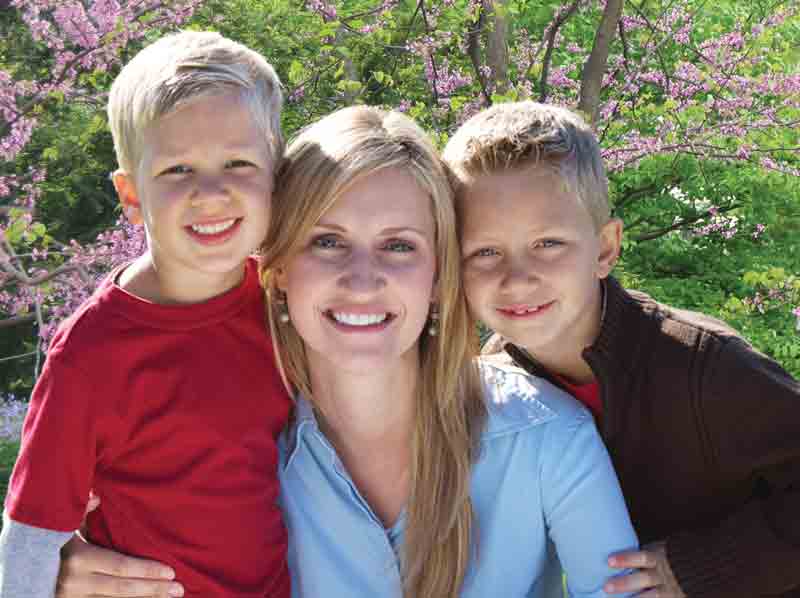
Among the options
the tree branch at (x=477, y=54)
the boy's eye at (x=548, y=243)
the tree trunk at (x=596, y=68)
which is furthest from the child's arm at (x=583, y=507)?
the tree trunk at (x=596, y=68)

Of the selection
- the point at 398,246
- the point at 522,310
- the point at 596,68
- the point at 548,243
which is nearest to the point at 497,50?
the point at 596,68

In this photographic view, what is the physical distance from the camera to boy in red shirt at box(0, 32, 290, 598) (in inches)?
80.2

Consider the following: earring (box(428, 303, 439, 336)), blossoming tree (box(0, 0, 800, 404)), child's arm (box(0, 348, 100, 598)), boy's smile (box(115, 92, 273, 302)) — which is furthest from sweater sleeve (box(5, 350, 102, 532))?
blossoming tree (box(0, 0, 800, 404))

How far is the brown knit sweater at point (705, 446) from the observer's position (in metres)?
2.19

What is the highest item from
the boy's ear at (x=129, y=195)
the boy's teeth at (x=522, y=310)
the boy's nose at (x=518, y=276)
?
the boy's ear at (x=129, y=195)

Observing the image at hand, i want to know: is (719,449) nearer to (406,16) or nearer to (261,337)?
(261,337)

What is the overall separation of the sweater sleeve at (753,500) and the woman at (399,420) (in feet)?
0.61

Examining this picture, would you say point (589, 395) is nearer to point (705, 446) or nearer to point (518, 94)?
point (705, 446)

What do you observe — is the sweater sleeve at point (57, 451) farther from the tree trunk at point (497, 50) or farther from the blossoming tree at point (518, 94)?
the tree trunk at point (497, 50)

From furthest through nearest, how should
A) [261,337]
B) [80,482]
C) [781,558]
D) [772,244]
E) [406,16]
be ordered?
[772,244] → [406,16] → [261,337] → [781,558] → [80,482]

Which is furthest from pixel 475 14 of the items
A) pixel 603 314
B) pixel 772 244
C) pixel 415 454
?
pixel 772 244

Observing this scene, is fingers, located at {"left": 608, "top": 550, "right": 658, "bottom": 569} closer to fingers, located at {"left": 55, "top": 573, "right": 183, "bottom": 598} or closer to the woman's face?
the woman's face

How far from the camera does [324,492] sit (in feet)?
7.69

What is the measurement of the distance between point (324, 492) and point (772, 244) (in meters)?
5.93
